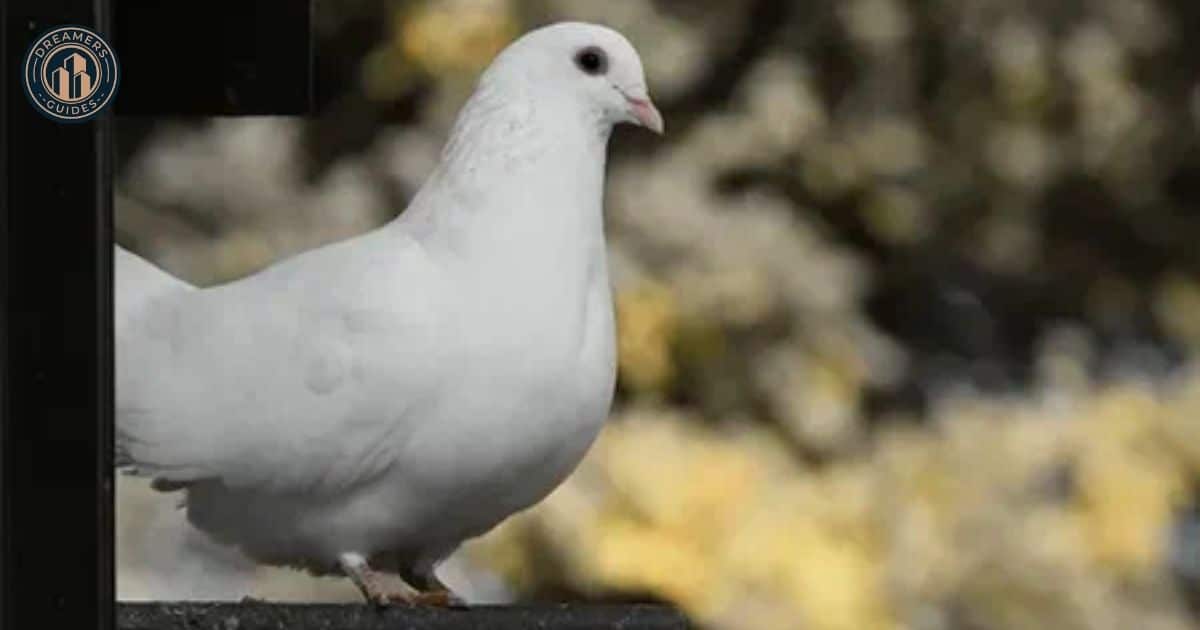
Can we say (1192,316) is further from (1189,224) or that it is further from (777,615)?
(777,615)

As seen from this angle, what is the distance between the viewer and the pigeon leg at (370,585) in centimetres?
194

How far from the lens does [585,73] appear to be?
2105 mm

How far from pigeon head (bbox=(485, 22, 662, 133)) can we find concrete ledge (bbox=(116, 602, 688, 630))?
1.29 feet

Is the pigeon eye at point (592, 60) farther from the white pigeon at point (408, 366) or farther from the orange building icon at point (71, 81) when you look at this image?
the orange building icon at point (71, 81)

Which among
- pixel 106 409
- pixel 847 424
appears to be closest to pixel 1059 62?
pixel 847 424

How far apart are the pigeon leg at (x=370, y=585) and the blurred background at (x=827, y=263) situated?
5.87 feet

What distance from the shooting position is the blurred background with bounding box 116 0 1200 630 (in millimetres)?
4289

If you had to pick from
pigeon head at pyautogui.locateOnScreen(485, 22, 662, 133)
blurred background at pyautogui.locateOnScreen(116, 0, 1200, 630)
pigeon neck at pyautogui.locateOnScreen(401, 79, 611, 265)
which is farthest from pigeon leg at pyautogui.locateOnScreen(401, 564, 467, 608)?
blurred background at pyautogui.locateOnScreen(116, 0, 1200, 630)

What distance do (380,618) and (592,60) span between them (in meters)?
0.46

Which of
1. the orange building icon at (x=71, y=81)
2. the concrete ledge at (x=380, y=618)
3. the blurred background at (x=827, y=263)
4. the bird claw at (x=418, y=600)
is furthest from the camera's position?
the blurred background at (x=827, y=263)

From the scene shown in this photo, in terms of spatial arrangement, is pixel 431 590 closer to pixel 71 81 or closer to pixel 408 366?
pixel 408 366

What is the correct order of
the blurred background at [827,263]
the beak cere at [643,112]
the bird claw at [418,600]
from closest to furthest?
the bird claw at [418,600]
the beak cere at [643,112]
the blurred background at [827,263]

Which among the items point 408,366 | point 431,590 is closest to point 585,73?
point 408,366

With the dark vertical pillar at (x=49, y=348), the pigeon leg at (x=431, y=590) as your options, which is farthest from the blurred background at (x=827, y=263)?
the dark vertical pillar at (x=49, y=348)
